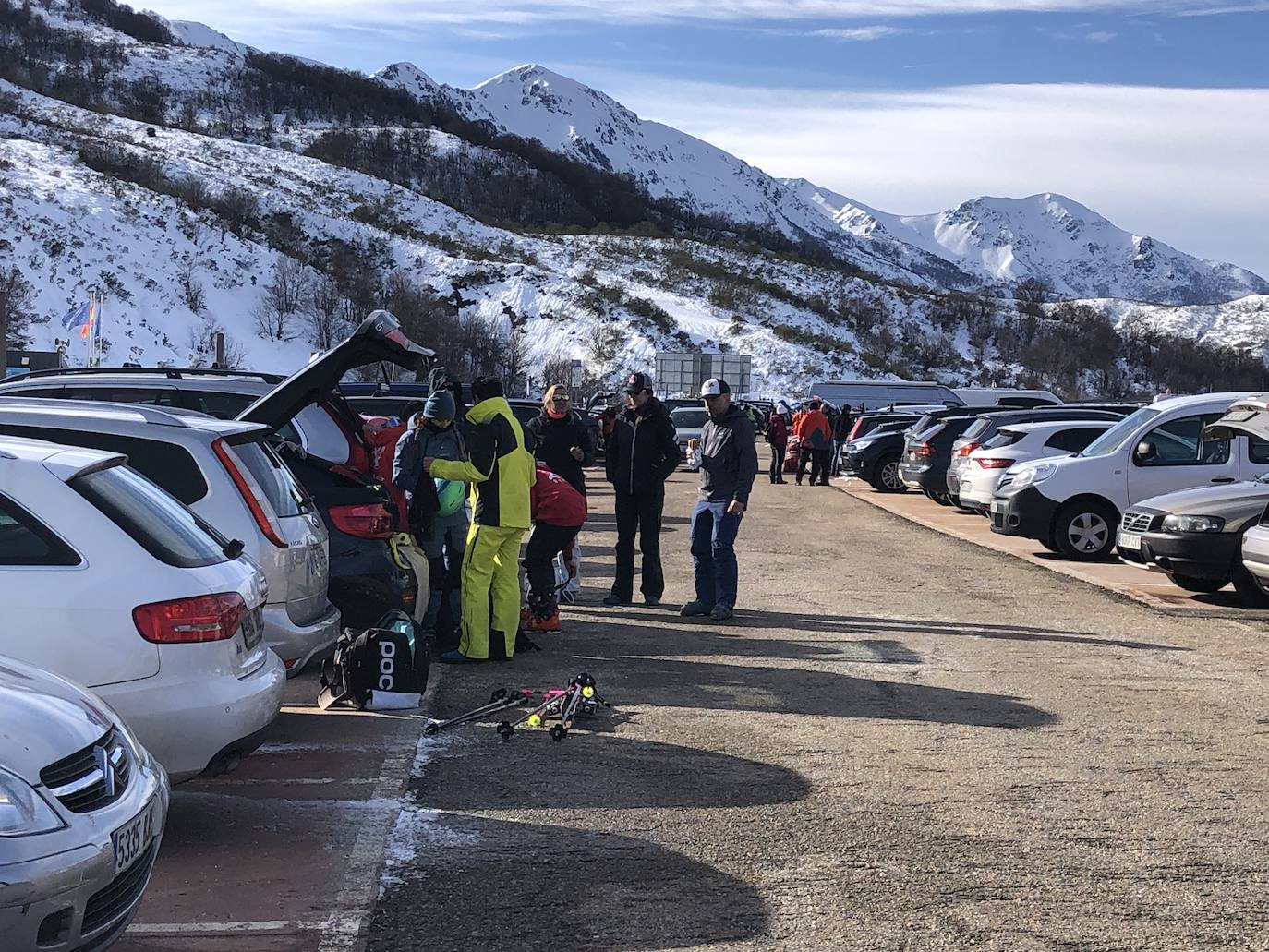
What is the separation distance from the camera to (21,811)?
12.0 feet

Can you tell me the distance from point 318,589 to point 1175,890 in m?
4.47

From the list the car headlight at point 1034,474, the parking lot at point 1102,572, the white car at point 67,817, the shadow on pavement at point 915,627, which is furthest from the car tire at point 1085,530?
the white car at point 67,817

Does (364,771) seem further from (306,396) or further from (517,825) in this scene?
(306,396)

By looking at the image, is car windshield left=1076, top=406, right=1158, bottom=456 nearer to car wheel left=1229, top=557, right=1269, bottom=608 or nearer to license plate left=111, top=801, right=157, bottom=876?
car wheel left=1229, top=557, right=1269, bottom=608

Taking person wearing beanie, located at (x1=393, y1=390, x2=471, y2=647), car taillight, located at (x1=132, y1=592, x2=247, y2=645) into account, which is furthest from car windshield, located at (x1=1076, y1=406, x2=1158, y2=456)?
car taillight, located at (x1=132, y1=592, x2=247, y2=645)

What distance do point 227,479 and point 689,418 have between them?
3156 centimetres

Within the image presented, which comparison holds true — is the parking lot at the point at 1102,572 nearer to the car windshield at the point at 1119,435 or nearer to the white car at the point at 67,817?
the car windshield at the point at 1119,435

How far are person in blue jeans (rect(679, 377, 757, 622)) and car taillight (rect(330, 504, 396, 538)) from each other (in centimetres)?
345

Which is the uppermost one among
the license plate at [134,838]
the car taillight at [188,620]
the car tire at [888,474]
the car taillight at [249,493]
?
the car taillight at [249,493]

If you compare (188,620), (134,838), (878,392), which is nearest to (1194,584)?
(188,620)

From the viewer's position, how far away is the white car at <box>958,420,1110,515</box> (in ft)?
66.3

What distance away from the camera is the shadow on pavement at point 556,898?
4746 mm

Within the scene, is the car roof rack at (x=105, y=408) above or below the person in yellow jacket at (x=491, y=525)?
above

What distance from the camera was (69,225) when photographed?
100 m
